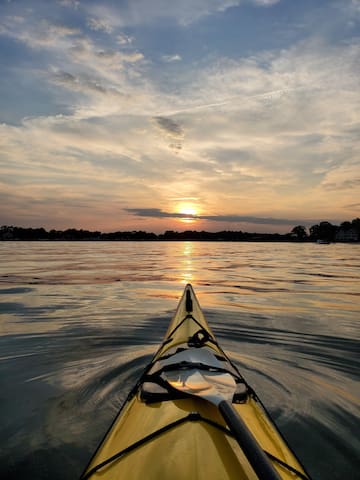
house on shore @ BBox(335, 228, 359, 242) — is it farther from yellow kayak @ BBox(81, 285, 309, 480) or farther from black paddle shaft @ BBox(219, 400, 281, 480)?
black paddle shaft @ BBox(219, 400, 281, 480)

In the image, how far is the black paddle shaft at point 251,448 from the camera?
1287mm

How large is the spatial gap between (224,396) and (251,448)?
1101 mm

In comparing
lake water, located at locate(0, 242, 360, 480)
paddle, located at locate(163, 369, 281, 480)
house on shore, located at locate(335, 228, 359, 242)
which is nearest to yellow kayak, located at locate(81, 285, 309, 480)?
paddle, located at locate(163, 369, 281, 480)

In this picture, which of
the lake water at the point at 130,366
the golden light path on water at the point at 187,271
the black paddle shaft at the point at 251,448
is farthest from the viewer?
the golden light path on water at the point at 187,271

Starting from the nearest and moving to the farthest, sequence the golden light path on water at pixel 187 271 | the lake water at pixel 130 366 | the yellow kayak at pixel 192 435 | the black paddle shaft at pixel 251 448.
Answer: the black paddle shaft at pixel 251 448 → the yellow kayak at pixel 192 435 → the lake water at pixel 130 366 → the golden light path on water at pixel 187 271

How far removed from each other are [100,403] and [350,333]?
226 inches

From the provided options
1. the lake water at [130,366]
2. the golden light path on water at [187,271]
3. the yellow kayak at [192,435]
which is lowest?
the golden light path on water at [187,271]

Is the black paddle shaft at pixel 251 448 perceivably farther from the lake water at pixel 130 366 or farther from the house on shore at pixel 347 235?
the house on shore at pixel 347 235

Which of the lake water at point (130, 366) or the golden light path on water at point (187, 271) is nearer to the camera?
the lake water at point (130, 366)

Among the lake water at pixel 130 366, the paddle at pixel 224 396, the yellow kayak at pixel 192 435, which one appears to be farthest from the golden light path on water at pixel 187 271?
the yellow kayak at pixel 192 435

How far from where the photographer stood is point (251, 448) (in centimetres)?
146

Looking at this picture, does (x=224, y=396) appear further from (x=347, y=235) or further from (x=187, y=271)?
(x=347, y=235)

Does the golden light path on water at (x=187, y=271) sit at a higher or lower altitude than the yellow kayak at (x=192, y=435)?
lower

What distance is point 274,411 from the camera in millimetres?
3752
